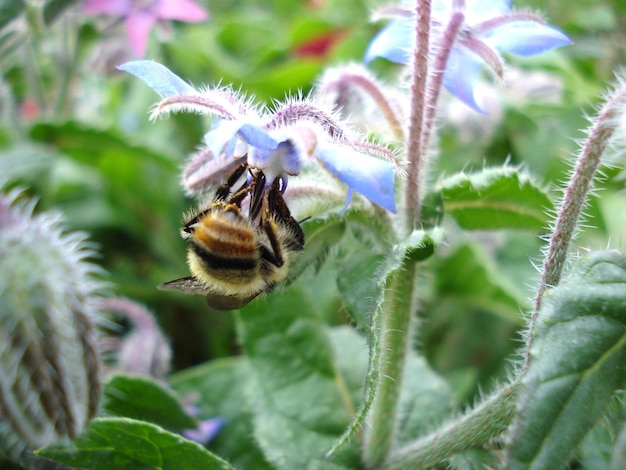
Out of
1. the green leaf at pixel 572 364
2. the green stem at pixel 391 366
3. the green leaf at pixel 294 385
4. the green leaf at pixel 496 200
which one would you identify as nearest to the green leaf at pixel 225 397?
the green leaf at pixel 294 385

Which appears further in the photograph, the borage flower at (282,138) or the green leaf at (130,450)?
the green leaf at (130,450)

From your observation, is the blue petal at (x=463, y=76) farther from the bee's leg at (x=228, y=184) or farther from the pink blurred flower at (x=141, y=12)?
the pink blurred flower at (x=141, y=12)

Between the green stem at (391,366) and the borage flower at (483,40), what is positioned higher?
the borage flower at (483,40)

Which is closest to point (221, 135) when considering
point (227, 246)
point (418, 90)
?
point (227, 246)

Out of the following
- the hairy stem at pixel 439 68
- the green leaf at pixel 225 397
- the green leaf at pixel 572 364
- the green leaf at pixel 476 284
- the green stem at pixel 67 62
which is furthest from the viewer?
the green stem at pixel 67 62

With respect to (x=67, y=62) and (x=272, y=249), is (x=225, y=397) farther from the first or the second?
(x=67, y=62)

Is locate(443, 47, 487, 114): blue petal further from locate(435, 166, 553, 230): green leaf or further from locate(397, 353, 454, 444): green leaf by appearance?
locate(397, 353, 454, 444): green leaf

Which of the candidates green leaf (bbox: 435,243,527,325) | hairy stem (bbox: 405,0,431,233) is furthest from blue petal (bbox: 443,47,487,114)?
green leaf (bbox: 435,243,527,325)
